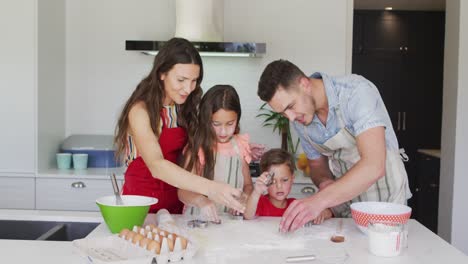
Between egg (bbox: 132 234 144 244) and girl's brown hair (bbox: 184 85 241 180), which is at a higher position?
girl's brown hair (bbox: 184 85 241 180)

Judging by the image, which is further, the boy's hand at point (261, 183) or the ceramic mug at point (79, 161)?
the ceramic mug at point (79, 161)

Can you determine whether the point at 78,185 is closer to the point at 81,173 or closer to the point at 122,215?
the point at 81,173

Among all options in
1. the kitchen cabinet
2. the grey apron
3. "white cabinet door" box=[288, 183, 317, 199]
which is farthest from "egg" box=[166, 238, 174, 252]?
the kitchen cabinet

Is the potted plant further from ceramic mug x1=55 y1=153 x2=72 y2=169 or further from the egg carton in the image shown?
the egg carton

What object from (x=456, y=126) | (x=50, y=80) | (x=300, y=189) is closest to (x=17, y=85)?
(x=50, y=80)

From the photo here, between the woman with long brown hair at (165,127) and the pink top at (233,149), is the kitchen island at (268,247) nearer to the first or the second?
the woman with long brown hair at (165,127)

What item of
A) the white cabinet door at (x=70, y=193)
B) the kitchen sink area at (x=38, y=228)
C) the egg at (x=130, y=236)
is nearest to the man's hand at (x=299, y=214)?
the egg at (x=130, y=236)

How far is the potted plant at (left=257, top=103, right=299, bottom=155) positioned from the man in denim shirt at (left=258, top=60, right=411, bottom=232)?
54.4 inches

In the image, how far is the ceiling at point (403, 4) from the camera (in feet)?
17.7

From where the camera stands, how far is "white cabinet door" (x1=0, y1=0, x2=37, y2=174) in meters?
3.31

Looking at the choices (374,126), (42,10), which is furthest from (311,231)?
(42,10)

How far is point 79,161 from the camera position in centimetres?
348

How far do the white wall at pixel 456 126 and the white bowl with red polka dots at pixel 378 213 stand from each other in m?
2.12

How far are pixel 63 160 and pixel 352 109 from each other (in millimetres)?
2263
